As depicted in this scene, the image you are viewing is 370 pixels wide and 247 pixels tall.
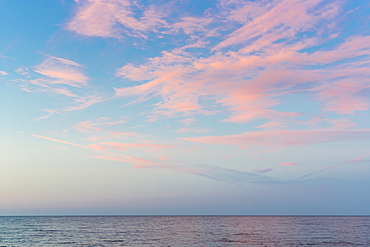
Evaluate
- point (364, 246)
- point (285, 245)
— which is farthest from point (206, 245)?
point (364, 246)

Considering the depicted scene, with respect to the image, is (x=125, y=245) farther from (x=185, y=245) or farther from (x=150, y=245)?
(x=185, y=245)

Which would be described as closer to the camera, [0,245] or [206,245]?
[206,245]

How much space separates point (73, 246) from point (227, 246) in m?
27.9

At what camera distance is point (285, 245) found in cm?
6041

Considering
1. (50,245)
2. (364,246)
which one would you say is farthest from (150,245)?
(364,246)

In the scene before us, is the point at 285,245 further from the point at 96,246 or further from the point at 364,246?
the point at 96,246

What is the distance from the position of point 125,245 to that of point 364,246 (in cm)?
4293

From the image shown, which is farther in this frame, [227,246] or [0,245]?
[0,245]

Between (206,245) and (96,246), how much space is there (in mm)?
19500

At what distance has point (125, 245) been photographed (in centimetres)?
6188

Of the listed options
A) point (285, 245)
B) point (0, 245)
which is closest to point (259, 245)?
point (285, 245)

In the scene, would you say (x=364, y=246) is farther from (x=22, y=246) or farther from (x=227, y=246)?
(x=22, y=246)

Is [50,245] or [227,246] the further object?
[50,245]

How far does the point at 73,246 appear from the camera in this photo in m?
62.2
